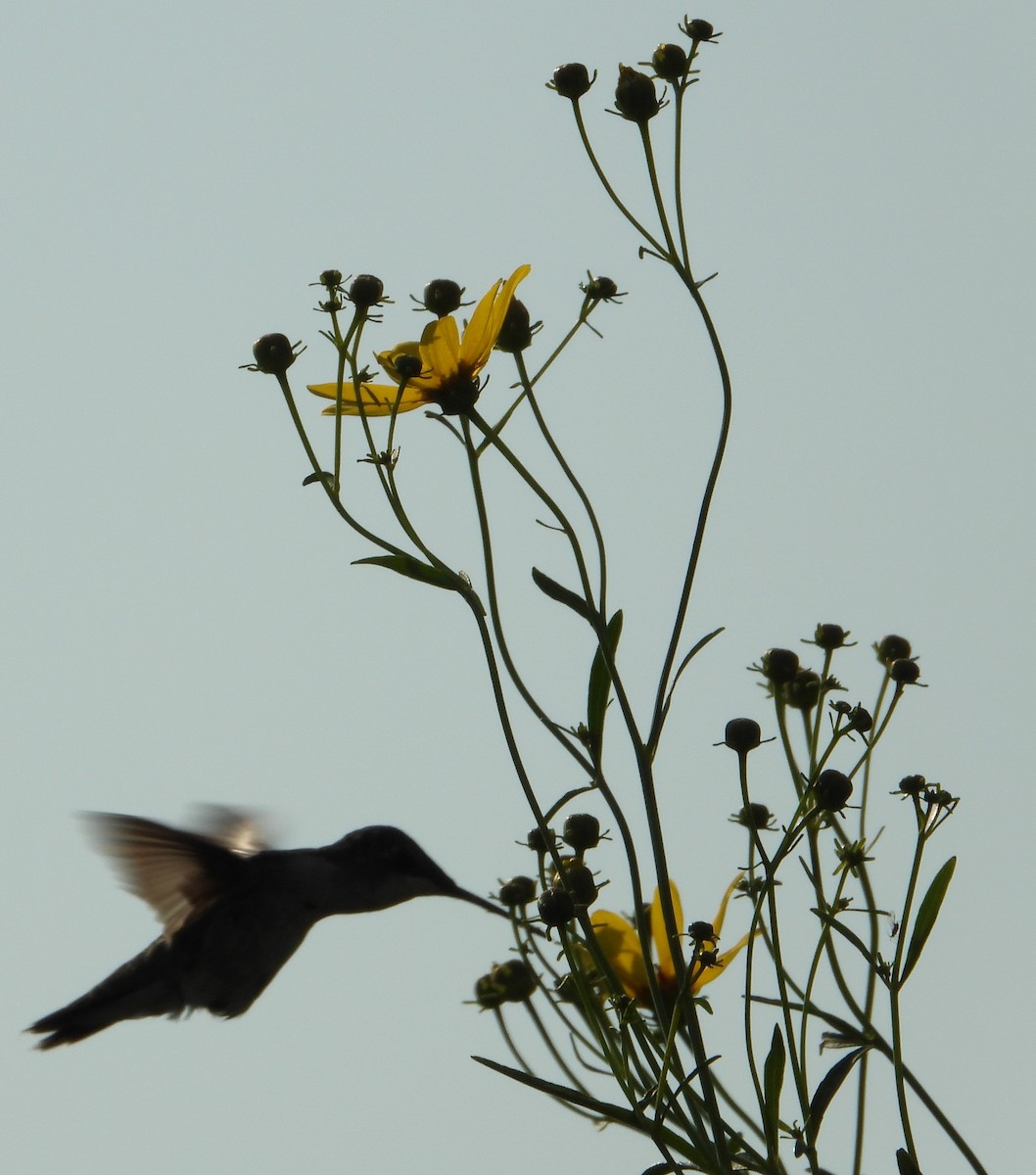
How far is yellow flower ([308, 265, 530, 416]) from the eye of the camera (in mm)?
2068

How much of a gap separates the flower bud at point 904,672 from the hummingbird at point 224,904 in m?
1.06

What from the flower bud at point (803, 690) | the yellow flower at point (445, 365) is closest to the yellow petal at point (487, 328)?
the yellow flower at point (445, 365)

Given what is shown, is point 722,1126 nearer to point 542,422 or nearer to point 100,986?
point 542,422

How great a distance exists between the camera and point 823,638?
2.27m

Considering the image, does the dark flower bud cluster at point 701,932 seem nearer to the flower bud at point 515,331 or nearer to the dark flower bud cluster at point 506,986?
the dark flower bud cluster at point 506,986

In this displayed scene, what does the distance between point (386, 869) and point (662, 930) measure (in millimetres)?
819

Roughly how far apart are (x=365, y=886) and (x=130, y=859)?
47cm

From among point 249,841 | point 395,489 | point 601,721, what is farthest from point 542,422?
point 249,841

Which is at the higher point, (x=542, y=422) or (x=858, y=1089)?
(x=542, y=422)

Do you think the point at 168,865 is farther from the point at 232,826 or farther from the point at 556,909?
the point at 556,909

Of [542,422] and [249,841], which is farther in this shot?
[249,841]

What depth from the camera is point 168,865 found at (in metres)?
3.19

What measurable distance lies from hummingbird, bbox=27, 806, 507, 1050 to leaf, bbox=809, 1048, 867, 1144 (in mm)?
1264

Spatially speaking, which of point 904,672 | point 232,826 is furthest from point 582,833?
point 232,826
